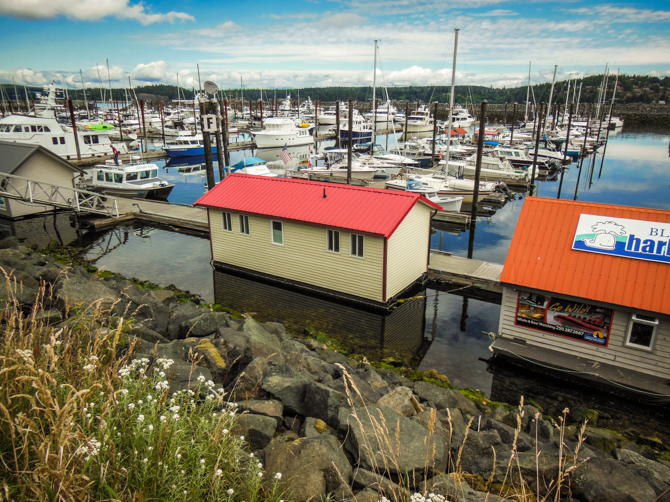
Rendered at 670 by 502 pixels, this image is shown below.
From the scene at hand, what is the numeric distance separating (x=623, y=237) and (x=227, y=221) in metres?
14.7

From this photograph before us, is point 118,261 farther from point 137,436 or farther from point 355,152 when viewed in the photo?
point 355,152

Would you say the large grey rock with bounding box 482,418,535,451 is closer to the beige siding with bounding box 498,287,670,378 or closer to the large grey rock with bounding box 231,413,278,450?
the large grey rock with bounding box 231,413,278,450

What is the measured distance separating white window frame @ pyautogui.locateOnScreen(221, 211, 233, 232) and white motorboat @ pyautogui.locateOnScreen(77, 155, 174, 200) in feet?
54.0

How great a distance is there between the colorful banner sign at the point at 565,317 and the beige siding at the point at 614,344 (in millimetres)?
139

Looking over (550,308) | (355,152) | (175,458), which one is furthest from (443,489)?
(355,152)

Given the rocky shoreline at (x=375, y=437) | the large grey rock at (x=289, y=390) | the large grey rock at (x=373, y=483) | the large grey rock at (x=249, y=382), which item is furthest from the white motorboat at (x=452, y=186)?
the large grey rock at (x=373, y=483)

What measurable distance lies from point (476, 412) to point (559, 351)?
4.04 metres

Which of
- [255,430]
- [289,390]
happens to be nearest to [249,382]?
[289,390]

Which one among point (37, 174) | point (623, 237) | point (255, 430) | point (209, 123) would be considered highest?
point (209, 123)

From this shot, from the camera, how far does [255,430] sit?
5.70 m

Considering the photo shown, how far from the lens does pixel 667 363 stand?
1073 centimetres

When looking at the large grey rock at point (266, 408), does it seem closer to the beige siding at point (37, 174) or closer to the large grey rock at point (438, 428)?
the large grey rock at point (438, 428)

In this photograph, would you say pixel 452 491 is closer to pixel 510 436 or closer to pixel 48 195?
pixel 510 436

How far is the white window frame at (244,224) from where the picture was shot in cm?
1873
